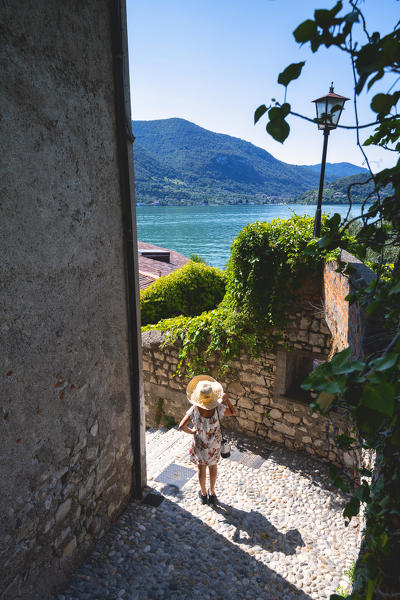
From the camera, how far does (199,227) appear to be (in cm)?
7425

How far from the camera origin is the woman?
422cm

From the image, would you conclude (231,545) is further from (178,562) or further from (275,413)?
(275,413)

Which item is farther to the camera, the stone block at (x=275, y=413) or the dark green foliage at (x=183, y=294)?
the dark green foliage at (x=183, y=294)

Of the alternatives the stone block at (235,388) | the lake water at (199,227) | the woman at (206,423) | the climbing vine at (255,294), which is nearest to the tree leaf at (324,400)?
the woman at (206,423)

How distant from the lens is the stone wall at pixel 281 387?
5.39m

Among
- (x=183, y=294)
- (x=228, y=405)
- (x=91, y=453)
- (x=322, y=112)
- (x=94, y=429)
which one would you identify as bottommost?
(x=228, y=405)

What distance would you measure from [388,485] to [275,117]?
5.32ft

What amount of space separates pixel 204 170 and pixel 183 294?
148770mm

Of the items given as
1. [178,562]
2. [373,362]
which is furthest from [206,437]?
[373,362]

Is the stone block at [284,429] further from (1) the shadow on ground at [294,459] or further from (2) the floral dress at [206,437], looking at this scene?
(2) the floral dress at [206,437]

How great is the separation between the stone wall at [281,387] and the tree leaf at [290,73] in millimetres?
4293

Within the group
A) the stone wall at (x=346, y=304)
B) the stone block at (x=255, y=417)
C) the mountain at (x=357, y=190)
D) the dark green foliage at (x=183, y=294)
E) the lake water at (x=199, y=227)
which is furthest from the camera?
the lake water at (x=199, y=227)

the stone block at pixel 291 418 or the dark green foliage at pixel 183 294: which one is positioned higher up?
the dark green foliage at pixel 183 294

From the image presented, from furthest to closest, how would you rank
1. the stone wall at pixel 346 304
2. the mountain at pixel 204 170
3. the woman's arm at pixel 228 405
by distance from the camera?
the mountain at pixel 204 170
the woman's arm at pixel 228 405
the stone wall at pixel 346 304
